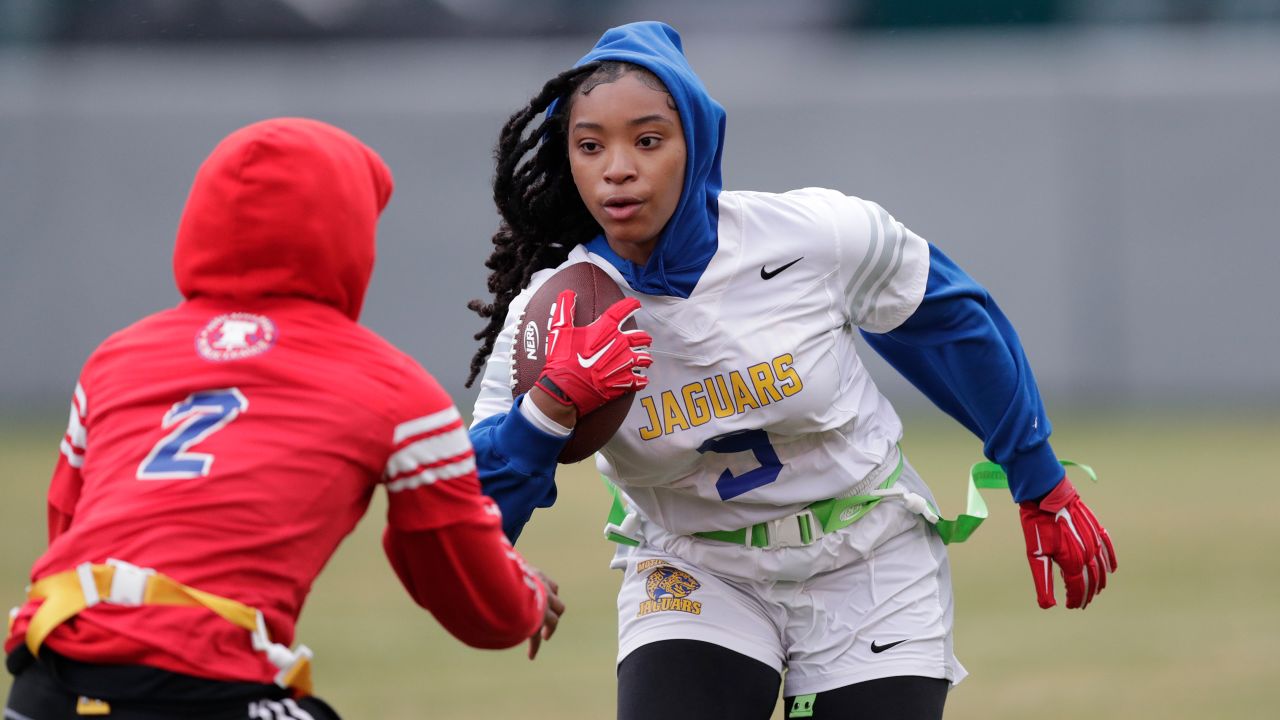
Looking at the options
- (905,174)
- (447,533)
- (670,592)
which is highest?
(905,174)

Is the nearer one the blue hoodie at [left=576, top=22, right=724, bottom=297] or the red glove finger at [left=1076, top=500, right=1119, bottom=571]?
the blue hoodie at [left=576, top=22, right=724, bottom=297]

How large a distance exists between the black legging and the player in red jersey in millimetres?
858

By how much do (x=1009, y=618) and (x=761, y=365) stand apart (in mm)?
5140

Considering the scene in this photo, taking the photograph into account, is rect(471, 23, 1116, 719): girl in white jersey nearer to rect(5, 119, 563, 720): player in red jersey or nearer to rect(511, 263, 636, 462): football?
rect(511, 263, 636, 462): football

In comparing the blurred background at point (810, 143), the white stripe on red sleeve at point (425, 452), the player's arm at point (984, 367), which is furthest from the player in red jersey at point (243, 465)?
the blurred background at point (810, 143)

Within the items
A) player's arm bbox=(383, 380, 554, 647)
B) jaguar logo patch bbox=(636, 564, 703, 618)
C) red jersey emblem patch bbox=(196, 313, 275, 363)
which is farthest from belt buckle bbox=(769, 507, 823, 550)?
red jersey emblem patch bbox=(196, 313, 275, 363)

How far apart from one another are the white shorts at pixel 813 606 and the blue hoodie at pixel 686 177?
583 millimetres

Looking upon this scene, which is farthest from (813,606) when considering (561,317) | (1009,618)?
(1009,618)

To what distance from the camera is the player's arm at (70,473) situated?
9.03ft

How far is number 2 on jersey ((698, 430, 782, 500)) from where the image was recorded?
361cm

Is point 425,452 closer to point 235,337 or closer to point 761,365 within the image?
point 235,337

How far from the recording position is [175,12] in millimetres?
17641

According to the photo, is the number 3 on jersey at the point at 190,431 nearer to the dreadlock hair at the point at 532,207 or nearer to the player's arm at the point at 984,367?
the dreadlock hair at the point at 532,207

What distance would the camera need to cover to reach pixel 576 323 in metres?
3.51
